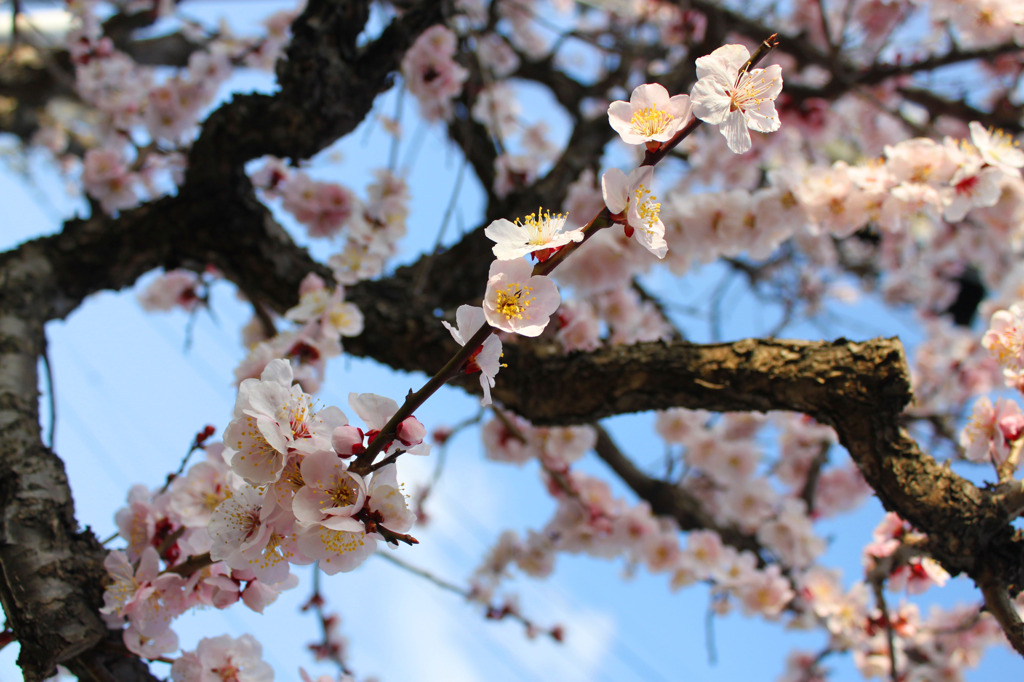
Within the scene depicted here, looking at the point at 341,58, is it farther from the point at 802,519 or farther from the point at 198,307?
the point at 802,519

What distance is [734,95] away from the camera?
767 millimetres

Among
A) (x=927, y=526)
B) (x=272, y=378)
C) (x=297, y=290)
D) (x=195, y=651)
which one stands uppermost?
(x=297, y=290)

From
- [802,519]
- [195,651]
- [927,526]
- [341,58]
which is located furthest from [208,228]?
[802,519]

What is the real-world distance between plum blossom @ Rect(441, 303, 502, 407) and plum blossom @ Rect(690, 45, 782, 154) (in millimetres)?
364

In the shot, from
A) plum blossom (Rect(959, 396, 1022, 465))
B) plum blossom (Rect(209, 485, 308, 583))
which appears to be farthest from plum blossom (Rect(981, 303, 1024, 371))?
plum blossom (Rect(209, 485, 308, 583))

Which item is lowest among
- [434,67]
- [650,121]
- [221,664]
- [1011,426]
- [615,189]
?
[221,664]

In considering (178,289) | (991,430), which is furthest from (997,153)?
(178,289)

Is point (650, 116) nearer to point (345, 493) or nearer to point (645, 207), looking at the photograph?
point (645, 207)

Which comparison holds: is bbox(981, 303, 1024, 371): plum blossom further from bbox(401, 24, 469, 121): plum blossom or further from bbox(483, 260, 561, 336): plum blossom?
bbox(401, 24, 469, 121): plum blossom

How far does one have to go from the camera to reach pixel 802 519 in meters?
2.37

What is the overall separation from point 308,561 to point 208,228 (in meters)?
1.33

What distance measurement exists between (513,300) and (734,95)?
396 millimetres

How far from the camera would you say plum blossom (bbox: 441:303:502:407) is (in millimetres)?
678

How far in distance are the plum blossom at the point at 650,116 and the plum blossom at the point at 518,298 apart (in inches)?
8.1
